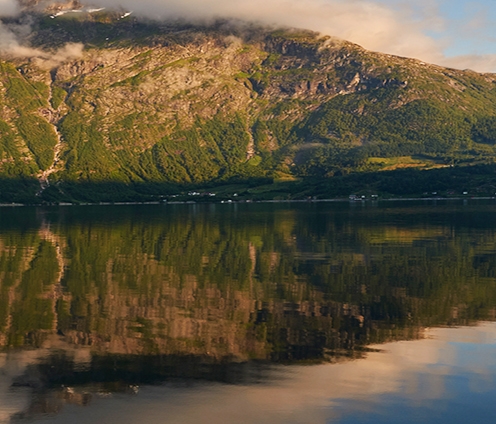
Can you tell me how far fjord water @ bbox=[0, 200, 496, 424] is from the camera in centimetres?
3241

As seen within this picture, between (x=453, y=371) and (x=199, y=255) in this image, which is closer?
(x=453, y=371)

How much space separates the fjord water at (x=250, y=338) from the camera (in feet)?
106

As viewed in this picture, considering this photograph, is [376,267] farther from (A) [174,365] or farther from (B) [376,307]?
(A) [174,365]

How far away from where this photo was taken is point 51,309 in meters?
56.3

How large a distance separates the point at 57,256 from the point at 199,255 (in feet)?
Result: 68.7

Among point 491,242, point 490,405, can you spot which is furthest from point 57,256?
point 490,405

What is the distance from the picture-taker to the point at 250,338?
4497 cm

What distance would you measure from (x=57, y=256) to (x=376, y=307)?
184ft

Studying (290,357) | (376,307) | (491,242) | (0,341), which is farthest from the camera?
(491,242)

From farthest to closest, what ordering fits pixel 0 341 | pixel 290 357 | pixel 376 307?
1. pixel 376 307
2. pixel 0 341
3. pixel 290 357

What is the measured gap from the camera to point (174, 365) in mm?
38781

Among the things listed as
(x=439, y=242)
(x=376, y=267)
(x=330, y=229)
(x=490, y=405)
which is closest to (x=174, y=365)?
(x=490, y=405)

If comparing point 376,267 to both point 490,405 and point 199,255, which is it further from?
point 490,405

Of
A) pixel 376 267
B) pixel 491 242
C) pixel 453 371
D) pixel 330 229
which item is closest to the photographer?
pixel 453 371
